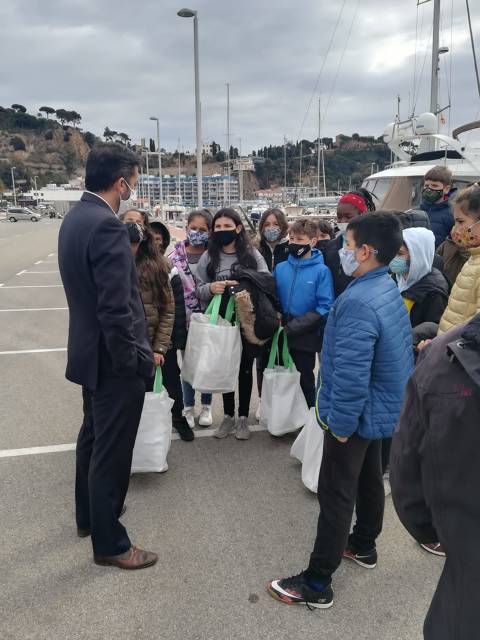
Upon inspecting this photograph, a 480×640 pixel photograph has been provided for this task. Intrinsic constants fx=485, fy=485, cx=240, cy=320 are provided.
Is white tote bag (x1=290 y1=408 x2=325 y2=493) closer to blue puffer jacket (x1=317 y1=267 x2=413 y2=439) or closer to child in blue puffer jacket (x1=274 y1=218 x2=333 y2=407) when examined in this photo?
child in blue puffer jacket (x1=274 y1=218 x2=333 y2=407)

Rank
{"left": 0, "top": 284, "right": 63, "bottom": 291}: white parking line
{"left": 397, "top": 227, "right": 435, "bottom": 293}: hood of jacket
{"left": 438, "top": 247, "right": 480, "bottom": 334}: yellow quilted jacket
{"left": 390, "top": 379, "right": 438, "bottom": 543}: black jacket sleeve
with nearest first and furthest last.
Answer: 1. {"left": 390, "top": 379, "right": 438, "bottom": 543}: black jacket sleeve
2. {"left": 438, "top": 247, "right": 480, "bottom": 334}: yellow quilted jacket
3. {"left": 397, "top": 227, "right": 435, "bottom": 293}: hood of jacket
4. {"left": 0, "top": 284, "right": 63, "bottom": 291}: white parking line

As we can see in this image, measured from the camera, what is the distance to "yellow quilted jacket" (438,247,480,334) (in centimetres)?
290

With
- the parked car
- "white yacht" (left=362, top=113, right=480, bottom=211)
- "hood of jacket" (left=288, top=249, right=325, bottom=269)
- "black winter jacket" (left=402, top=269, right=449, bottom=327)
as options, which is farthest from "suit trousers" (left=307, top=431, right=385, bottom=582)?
the parked car

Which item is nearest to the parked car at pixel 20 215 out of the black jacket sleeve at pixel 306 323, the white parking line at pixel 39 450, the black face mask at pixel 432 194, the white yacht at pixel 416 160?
the white yacht at pixel 416 160

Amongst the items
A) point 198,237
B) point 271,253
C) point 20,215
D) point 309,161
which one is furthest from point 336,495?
point 309,161

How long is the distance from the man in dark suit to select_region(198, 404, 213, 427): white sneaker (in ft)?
5.78

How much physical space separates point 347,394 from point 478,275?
50.6 inches

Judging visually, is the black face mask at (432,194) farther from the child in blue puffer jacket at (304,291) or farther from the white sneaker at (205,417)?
the white sneaker at (205,417)

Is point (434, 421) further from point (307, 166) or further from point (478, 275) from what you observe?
point (307, 166)

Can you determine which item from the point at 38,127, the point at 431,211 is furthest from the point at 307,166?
the point at 431,211

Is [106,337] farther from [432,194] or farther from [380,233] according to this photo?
[432,194]

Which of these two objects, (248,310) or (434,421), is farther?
(248,310)

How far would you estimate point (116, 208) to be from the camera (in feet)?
8.54

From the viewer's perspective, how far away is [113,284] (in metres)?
2.33
